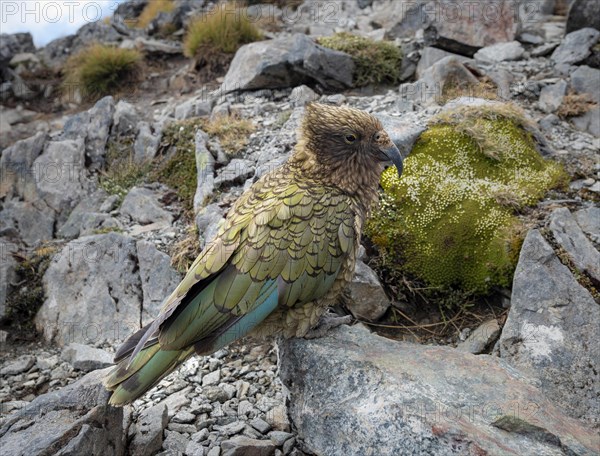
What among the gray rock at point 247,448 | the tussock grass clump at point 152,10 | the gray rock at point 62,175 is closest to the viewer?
the gray rock at point 247,448

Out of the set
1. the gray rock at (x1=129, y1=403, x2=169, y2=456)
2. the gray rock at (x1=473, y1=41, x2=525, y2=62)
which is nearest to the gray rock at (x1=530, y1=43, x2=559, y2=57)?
the gray rock at (x1=473, y1=41, x2=525, y2=62)

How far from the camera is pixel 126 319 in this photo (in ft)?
23.6

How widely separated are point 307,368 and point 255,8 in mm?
14732

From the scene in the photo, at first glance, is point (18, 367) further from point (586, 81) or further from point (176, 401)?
point (586, 81)

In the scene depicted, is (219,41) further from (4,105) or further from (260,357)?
(260,357)

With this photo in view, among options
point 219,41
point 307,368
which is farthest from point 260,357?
point 219,41

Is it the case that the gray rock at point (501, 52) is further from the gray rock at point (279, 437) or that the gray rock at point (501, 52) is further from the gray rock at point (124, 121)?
the gray rock at point (279, 437)

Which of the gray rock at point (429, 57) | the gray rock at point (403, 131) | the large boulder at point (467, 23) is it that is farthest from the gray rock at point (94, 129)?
the large boulder at point (467, 23)

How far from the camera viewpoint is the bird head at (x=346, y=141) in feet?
16.6

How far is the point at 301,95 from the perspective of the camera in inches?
407

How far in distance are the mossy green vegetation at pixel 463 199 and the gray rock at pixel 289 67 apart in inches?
152

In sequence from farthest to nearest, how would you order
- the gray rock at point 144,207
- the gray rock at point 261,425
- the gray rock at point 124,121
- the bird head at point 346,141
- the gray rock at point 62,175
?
the gray rock at point 124,121 → the gray rock at point 62,175 → the gray rock at point 144,207 → the gray rock at point 261,425 → the bird head at point 346,141

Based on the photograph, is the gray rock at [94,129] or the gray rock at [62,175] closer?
the gray rock at [62,175]

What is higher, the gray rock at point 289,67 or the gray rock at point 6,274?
the gray rock at point 289,67
